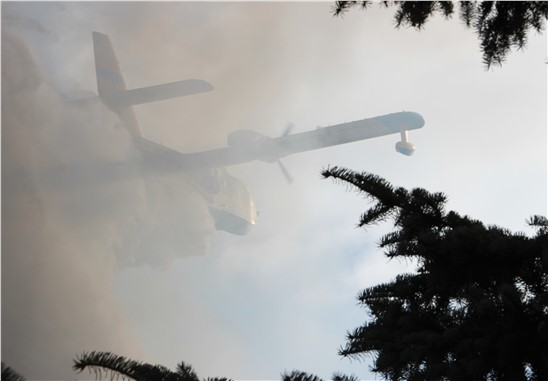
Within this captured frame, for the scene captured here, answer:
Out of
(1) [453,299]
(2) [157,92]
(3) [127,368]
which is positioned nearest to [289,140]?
(2) [157,92]

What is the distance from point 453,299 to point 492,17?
7.65ft

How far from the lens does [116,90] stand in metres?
70.5

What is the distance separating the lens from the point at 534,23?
17.8 feet

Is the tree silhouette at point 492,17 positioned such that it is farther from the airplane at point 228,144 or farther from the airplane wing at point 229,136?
the airplane wing at point 229,136

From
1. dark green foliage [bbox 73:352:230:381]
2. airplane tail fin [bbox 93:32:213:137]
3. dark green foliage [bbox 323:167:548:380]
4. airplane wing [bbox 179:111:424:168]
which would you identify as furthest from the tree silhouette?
airplane wing [bbox 179:111:424:168]

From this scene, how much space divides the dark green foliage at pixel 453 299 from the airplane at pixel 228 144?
53346mm

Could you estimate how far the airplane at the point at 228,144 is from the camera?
2557 inches

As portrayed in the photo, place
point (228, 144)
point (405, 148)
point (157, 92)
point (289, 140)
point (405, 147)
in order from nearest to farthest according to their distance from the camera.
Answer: point (157, 92)
point (405, 148)
point (405, 147)
point (228, 144)
point (289, 140)

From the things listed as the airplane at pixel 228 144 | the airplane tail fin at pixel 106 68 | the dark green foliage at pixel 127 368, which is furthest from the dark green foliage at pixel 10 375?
the airplane tail fin at pixel 106 68

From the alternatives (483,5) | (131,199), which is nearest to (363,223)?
(483,5)

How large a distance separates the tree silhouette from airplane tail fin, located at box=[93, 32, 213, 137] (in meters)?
55.1

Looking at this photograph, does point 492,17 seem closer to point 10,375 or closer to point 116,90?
point 10,375

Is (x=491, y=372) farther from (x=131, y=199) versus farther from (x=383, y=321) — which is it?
(x=131, y=199)

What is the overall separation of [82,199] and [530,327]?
58.5 metres
